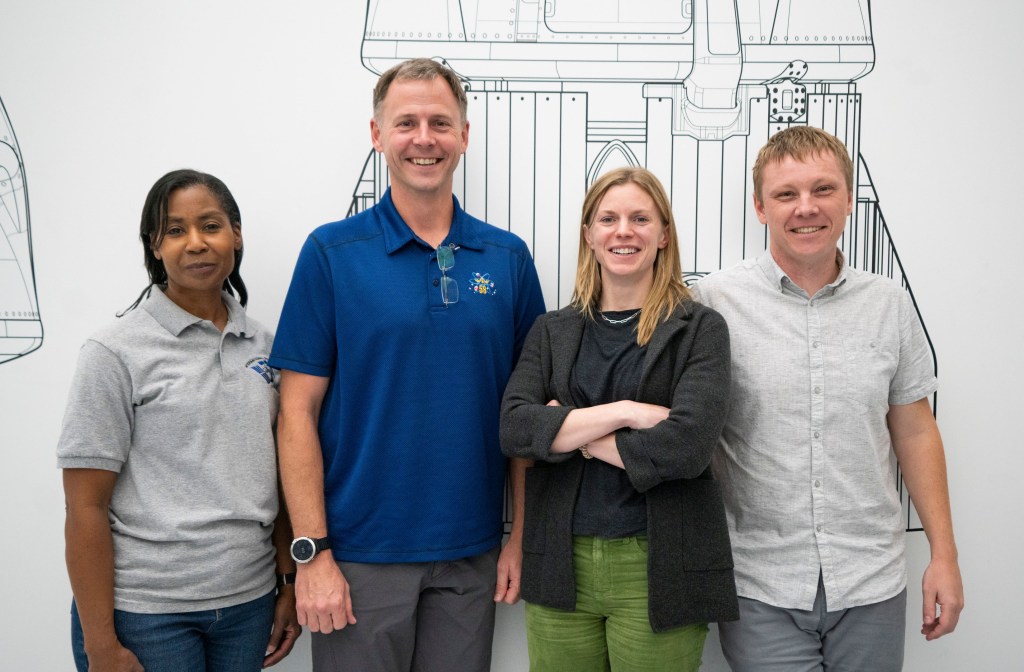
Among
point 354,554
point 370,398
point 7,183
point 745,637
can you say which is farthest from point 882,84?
point 7,183

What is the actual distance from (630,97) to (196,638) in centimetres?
184

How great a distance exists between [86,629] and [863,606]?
5.83ft

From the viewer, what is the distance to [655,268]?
1618mm

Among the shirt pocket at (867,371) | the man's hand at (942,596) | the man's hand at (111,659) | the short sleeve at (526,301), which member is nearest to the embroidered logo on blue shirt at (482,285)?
the short sleeve at (526,301)

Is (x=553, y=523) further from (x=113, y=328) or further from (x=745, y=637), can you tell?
(x=113, y=328)

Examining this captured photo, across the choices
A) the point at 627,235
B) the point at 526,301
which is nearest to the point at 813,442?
the point at 627,235

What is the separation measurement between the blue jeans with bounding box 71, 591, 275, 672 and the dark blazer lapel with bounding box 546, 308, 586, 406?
34.6 inches

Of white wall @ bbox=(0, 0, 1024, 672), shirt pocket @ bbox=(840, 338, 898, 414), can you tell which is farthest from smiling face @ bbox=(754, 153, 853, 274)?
white wall @ bbox=(0, 0, 1024, 672)

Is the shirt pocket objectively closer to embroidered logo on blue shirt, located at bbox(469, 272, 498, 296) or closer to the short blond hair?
embroidered logo on blue shirt, located at bbox(469, 272, 498, 296)

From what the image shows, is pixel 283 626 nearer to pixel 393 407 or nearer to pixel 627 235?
pixel 393 407

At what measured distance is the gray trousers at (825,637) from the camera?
1.56 meters

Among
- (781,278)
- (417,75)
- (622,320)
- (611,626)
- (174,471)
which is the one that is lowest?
(611,626)

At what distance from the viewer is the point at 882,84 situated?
1.98 meters

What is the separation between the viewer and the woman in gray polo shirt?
1.38m
